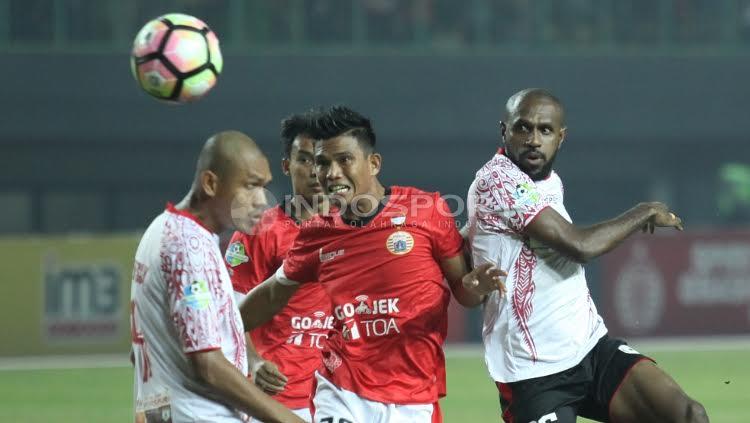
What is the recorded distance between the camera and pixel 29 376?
1789 cm

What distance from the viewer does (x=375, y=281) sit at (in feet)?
20.7

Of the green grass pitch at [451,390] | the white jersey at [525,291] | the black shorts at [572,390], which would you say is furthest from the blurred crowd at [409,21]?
the black shorts at [572,390]

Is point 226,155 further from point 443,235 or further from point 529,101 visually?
point 529,101

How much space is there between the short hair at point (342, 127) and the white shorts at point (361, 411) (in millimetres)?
1211

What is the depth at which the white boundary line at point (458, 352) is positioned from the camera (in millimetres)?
19484

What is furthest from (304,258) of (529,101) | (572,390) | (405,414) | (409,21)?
(409,21)

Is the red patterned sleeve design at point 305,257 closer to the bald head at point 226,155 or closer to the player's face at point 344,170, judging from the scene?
the player's face at point 344,170

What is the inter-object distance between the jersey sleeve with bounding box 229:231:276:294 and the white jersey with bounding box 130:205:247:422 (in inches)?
99.8

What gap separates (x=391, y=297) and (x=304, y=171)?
1505 millimetres

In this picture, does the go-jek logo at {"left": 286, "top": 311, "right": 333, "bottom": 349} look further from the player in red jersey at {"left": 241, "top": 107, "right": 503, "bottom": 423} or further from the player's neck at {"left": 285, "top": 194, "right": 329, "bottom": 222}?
the player in red jersey at {"left": 241, "top": 107, "right": 503, "bottom": 423}

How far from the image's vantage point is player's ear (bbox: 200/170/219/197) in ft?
16.2

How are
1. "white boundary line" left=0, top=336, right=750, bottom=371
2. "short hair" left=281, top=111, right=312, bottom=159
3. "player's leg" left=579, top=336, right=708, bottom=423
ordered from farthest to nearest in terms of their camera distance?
"white boundary line" left=0, top=336, right=750, bottom=371, "short hair" left=281, top=111, right=312, bottom=159, "player's leg" left=579, top=336, right=708, bottom=423

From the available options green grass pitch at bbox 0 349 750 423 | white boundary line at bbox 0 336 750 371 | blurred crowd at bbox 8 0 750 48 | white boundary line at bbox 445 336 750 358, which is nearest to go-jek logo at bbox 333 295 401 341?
green grass pitch at bbox 0 349 750 423

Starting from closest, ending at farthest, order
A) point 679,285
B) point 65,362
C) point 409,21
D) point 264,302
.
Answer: point 264,302
point 65,362
point 679,285
point 409,21
